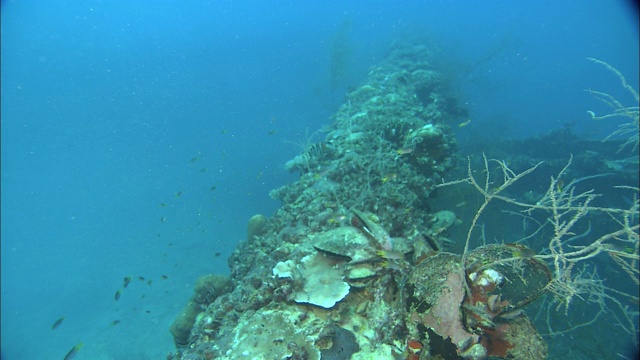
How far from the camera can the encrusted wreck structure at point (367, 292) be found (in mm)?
3029

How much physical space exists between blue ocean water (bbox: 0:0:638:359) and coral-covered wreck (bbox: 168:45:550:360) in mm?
4682

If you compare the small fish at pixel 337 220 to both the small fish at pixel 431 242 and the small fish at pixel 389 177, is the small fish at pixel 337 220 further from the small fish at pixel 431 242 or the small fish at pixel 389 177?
the small fish at pixel 431 242

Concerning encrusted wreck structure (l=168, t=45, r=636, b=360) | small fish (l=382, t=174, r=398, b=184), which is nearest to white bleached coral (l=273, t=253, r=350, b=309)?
encrusted wreck structure (l=168, t=45, r=636, b=360)

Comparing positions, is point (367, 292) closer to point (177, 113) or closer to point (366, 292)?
point (366, 292)

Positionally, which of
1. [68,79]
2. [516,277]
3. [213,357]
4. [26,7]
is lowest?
[516,277]

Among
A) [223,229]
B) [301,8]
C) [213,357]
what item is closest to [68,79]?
[301,8]

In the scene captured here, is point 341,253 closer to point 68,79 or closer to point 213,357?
point 213,357

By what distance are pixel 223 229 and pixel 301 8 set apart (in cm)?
10991

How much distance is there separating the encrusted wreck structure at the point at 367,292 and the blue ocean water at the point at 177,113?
475 cm

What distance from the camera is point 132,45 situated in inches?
4397

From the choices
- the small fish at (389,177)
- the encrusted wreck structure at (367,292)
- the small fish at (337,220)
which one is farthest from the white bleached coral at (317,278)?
the small fish at (389,177)

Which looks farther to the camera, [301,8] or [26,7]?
[301,8]

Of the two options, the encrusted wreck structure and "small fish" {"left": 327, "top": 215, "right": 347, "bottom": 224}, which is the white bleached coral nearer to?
the encrusted wreck structure

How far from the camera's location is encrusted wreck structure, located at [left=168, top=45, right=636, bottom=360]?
9.94 feet
